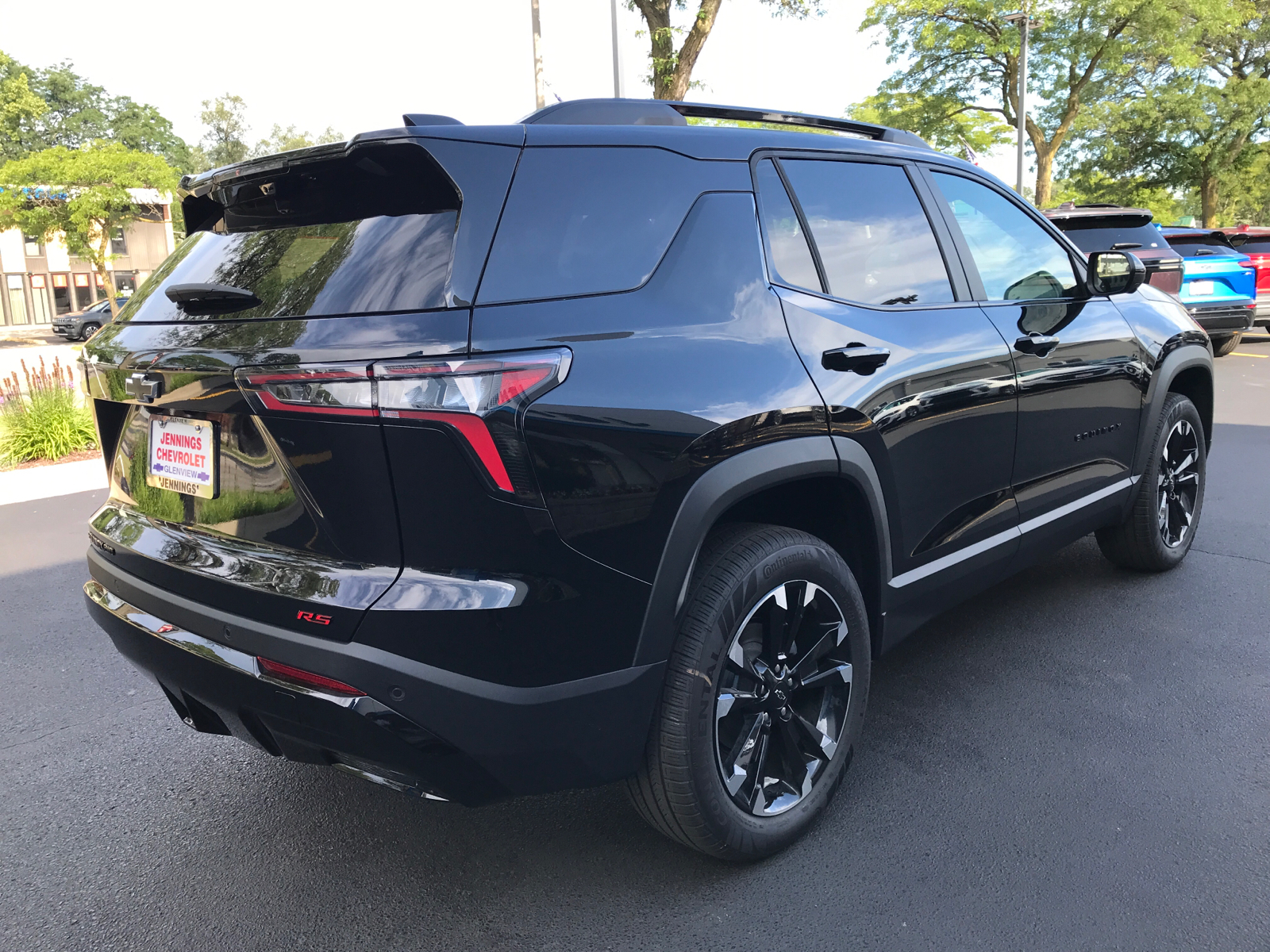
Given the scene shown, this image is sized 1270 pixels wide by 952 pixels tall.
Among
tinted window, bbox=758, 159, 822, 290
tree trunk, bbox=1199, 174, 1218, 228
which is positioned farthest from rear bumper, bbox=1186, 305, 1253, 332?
tree trunk, bbox=1199, 174, 1218, 228

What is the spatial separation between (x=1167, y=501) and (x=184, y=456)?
13.6 ft

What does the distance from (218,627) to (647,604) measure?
0.92 meters

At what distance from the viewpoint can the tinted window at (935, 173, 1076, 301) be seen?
326 centimetres

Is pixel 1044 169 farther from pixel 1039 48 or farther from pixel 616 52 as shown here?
pixel 616 52

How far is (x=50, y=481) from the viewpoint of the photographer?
816 cm

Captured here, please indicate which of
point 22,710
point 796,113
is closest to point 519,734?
point 796,113

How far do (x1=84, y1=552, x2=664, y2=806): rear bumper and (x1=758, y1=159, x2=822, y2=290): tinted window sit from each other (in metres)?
1.08

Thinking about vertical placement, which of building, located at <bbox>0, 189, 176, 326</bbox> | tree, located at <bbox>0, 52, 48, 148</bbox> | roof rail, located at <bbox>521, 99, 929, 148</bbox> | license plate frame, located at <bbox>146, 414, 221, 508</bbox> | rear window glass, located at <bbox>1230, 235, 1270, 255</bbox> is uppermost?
tree, located at <bbox>0, 52, 48, 148</bbox>

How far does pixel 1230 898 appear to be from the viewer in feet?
7.50

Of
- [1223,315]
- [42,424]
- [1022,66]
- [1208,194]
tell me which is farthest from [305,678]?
[1208,194]

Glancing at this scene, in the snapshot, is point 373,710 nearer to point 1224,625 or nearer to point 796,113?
point 796,113

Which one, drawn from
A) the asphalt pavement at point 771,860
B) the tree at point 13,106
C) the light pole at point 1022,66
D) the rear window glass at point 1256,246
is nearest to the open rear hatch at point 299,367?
the asphalt pavement at point 771,860

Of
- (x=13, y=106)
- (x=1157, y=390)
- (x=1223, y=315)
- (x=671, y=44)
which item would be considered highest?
(x=13, y=106)

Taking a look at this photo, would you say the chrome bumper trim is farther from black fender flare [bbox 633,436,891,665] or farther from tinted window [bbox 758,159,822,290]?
tinted window [bbox 758,159,822,290]
